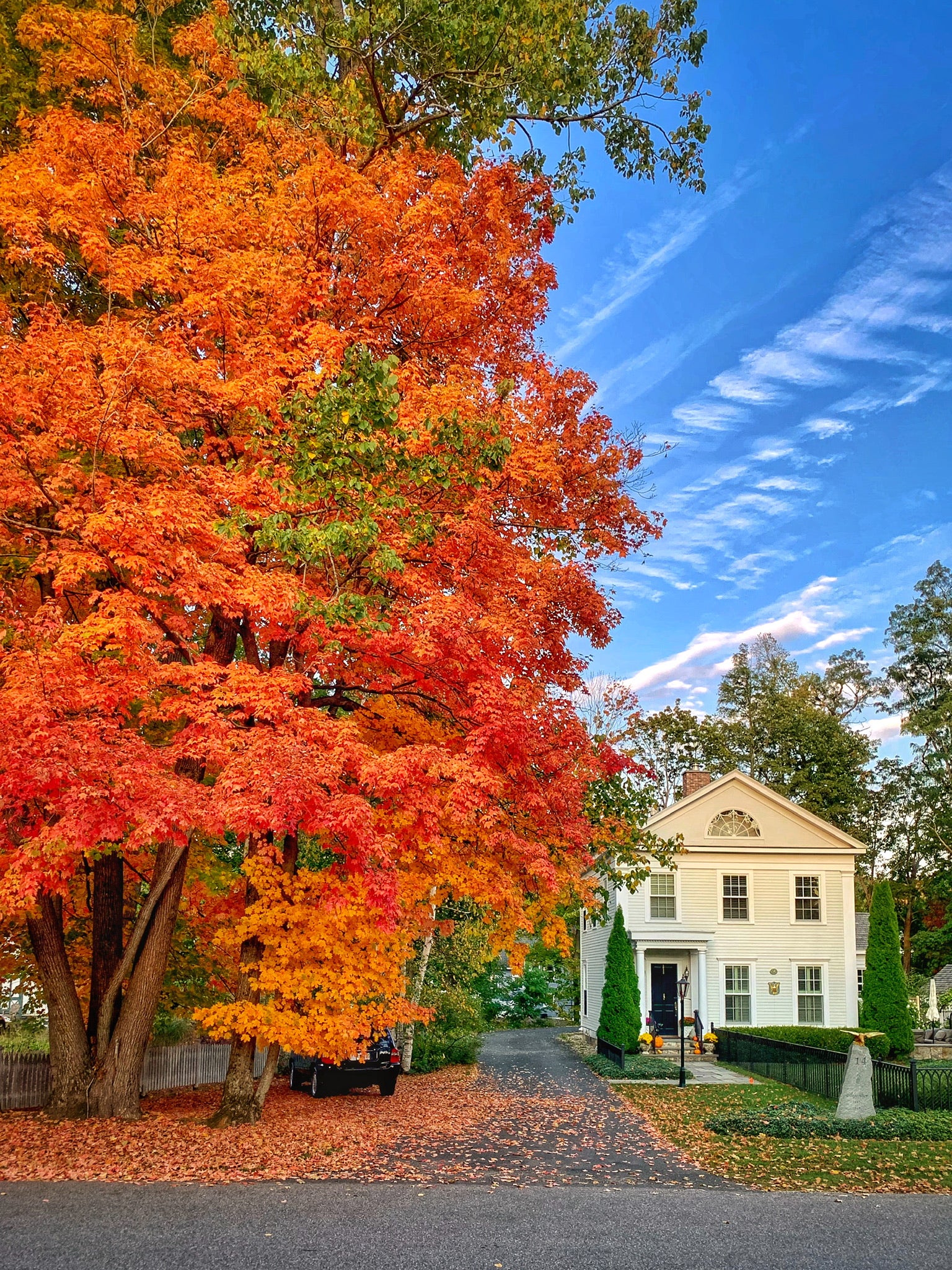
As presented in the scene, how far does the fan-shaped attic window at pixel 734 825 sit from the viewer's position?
93.9 feet

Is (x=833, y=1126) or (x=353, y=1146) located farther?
(x=833, y=1126)

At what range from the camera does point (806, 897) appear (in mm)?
28516

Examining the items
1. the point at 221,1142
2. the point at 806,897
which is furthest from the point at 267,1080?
the point at 806,897

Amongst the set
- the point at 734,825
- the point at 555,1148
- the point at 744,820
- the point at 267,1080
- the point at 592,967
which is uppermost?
the point at 744,820

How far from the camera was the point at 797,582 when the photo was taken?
28203mm

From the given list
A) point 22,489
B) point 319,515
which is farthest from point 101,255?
point 319,515

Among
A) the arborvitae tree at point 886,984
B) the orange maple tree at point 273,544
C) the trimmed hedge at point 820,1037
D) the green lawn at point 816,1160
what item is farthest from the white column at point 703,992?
the orange maple tree at point 273,544

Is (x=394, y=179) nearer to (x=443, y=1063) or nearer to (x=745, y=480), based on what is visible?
(x=745, y=480)

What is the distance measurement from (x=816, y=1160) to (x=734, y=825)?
1845 cm

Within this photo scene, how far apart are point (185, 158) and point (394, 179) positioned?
270cm

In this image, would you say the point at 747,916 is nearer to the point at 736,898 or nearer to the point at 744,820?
the point at 736,898

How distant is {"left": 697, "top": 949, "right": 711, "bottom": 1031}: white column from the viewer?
89.2 feet

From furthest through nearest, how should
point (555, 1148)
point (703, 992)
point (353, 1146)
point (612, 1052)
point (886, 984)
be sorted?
point (703, 992) < point (886, 984) < point (612, 1052) < point (555, 1148) < point (353, 1146)

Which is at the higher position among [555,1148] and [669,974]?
[669,974]
